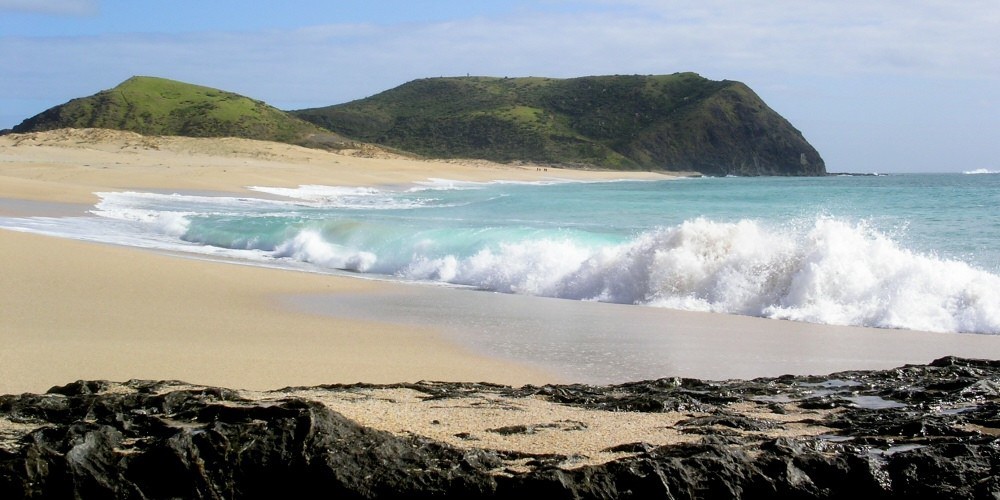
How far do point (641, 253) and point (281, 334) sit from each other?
6.55 meters

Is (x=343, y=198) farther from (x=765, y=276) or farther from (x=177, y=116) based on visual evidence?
(x=177, y=116)

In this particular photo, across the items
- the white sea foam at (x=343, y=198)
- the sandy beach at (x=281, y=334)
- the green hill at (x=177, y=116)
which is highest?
the green hill at (x=177, y=116)

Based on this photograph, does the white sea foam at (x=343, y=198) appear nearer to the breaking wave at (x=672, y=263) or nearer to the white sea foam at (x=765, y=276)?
the breaking wave at (x=672, y=263)

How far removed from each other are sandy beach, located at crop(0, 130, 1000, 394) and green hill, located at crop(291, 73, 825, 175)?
89.2 m

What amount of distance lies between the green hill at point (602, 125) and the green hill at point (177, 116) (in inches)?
860

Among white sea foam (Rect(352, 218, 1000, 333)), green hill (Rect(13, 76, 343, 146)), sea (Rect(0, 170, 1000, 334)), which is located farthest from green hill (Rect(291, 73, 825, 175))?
white sea foam (Rect(352, 218, 1000, 333))

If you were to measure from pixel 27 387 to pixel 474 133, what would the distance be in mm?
106829

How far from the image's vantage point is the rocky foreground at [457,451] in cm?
347

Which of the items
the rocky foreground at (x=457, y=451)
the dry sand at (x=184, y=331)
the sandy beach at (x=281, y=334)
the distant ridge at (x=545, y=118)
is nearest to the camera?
the rocky foreground at (x=457, y=451)

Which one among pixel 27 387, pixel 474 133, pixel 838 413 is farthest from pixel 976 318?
pixel 474 133

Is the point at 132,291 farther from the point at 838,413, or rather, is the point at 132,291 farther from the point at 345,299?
the point at 838,413

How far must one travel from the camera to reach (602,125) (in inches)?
4813

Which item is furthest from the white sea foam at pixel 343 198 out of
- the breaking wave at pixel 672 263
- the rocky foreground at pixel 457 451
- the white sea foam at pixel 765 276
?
the rocky foreground at pixel 457 451

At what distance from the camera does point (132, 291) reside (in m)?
10.2
